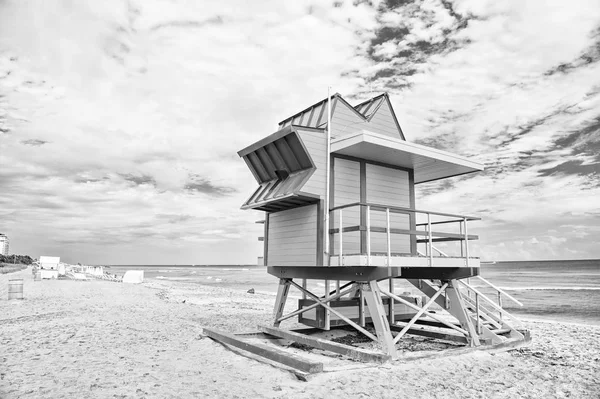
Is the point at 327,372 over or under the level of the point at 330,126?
under

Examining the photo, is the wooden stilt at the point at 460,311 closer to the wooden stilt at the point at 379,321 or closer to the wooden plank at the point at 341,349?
the wooden stilt at the point at 379,321

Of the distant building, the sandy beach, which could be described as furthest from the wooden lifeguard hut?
the distant building

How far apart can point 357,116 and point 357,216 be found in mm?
2731

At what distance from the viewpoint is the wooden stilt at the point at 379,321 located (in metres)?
8.41

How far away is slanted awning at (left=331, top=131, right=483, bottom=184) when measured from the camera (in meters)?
9.25

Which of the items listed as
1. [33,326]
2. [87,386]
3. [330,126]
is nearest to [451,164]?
[330,126]

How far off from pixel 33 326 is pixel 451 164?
12737 millimetres

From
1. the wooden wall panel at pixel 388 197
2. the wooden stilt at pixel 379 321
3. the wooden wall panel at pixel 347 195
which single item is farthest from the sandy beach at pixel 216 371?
the wooden wall panel at pixel 388 197

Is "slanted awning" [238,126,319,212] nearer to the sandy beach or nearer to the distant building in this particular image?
the sandy beach

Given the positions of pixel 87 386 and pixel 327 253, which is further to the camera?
pixel 327 253

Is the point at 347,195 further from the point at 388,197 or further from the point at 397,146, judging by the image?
the point at 397,146

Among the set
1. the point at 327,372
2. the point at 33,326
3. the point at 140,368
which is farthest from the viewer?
the point at 33,326

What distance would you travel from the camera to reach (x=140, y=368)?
8000 millimetres

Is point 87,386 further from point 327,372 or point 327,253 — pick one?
point 327,253
